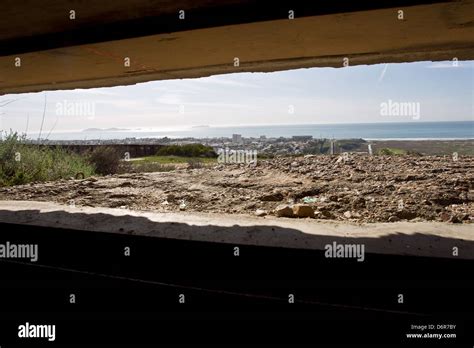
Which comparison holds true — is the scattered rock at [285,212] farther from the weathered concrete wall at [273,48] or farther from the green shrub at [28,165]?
the green shrub at [28,165]

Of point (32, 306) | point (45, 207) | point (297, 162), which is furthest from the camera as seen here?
point (297, 162)

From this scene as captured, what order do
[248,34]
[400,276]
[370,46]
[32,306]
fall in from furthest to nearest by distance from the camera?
[370,46]
[248,34]
[32,306]
[400,276]

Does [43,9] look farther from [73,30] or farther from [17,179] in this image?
[17,179]

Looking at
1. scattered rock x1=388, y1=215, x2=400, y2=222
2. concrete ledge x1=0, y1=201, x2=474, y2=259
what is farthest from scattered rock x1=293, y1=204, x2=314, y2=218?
scattered rock x1=388, y1=215, x2=400, y2=222

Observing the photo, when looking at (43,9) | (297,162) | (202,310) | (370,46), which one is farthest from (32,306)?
(297,162)

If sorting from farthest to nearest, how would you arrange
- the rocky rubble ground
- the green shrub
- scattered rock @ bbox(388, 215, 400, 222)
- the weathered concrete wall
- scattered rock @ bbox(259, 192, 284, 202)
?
the green shrub
scattered rock @ bbox(259, 192, 284, 202)
the rocky rubble ground
scattered rock @ bbox(388, 215, 400, 222)
the weathered concrete wall

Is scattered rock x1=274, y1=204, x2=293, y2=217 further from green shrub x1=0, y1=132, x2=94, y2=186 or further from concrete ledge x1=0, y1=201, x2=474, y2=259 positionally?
green shrub x1=0, y1=132, x2=94, y2=186

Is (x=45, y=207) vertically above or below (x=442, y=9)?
below

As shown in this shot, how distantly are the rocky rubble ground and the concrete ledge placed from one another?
62 cm

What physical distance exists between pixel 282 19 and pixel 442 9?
98 cm

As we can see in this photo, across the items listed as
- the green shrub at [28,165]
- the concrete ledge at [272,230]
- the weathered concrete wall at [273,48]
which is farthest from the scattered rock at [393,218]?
the green shrub at [28,165]

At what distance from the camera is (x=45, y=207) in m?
3.36

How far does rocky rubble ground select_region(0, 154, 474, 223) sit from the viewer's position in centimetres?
320

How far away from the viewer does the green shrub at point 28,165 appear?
628 centimetres
